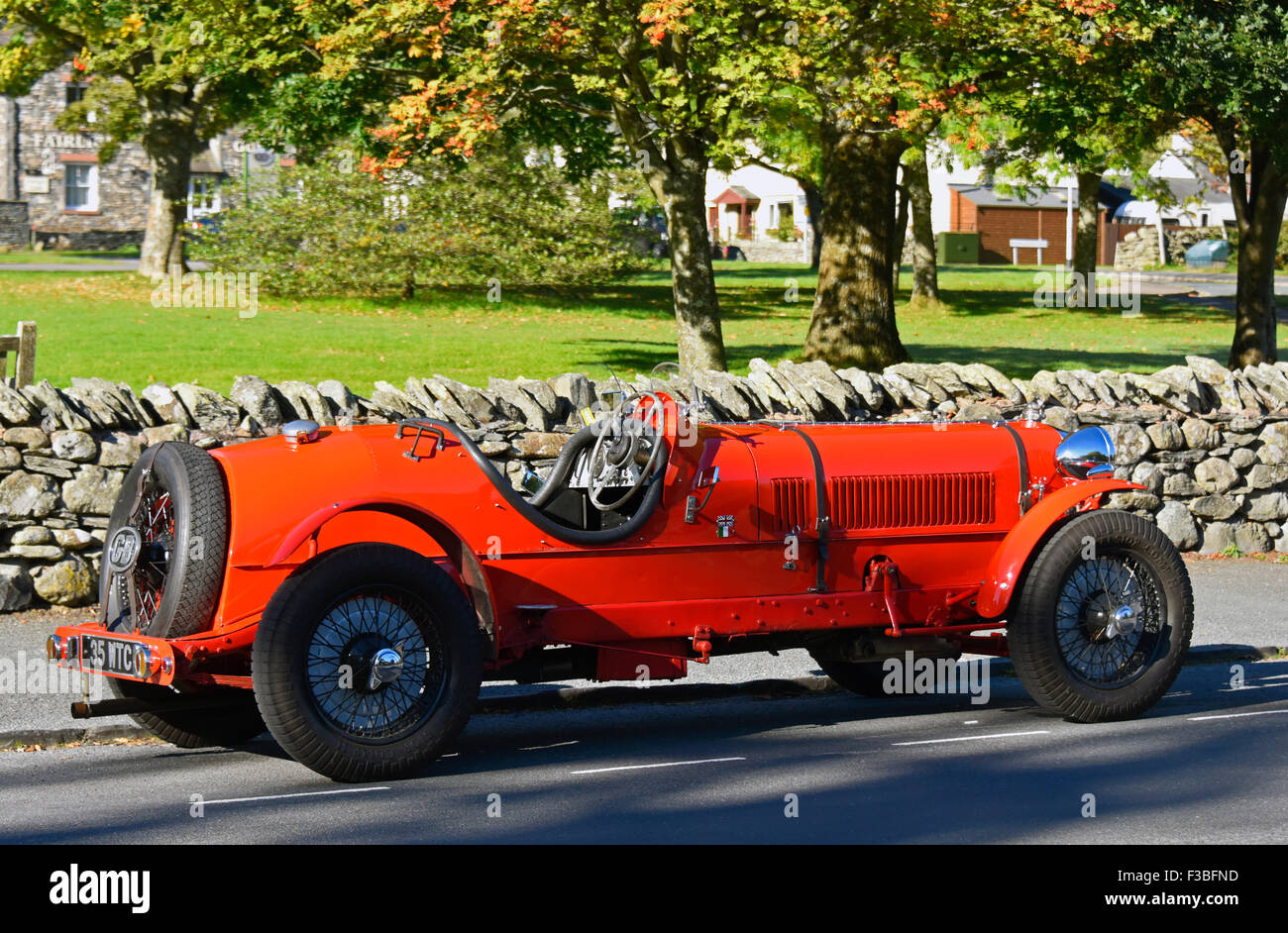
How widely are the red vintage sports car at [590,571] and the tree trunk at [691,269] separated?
11.5 m

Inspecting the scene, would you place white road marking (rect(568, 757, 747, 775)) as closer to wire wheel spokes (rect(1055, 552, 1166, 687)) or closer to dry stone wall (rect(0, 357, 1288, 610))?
wire wheel spokes (rect(1055, 552, 1166, 687))

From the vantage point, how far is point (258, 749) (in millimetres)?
7477

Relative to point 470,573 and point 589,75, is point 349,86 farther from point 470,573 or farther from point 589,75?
point 470,573

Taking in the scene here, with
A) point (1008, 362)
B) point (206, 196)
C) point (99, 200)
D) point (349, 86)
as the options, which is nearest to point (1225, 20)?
point (1008, 362)

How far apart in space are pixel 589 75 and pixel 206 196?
52.0 ft

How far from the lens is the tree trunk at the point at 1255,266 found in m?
23.8

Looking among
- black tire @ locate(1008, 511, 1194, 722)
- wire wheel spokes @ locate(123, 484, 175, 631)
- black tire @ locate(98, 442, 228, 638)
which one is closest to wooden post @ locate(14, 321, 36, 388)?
wire wheel spokes @ locate(123, 484, 175, 631)

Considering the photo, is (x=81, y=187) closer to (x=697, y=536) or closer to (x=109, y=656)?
(x=697, y=536)

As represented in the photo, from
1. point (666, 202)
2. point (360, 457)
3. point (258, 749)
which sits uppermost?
point (666, 202)

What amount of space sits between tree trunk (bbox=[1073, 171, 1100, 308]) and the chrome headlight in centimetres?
3127

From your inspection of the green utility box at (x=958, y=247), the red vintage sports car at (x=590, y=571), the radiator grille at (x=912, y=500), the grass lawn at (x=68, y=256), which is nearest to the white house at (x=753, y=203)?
the green utility box at (x=958, y=247)

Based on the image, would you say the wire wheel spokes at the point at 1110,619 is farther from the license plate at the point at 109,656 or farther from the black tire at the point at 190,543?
the license plate at the point at 109,656

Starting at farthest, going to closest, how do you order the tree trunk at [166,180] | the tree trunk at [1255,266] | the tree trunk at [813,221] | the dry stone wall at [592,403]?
the tree trunk at [813,221] → the tree trunk at [166,180] → the tree trunk at [1255,266] → the dry stone wall at [592,403]

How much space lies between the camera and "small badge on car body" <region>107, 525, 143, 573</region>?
22.2ft
